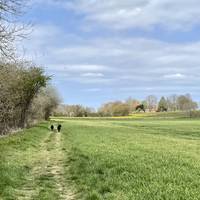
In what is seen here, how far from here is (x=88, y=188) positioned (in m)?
13.4

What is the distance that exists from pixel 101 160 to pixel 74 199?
6.60m

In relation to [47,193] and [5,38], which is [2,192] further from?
[5,38]

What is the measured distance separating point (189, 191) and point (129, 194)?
1638 millimetres

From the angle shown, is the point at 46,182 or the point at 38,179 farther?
the point at 38,179

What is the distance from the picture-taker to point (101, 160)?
18844 mm

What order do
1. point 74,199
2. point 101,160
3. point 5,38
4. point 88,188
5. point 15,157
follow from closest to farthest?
point 74,199 < point 88,188 < point 5,38 < point 101,160 < point 15,157

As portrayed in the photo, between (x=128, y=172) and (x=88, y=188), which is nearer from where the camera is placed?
(x=88, y=188)

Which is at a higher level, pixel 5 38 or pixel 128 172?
pixel 5 38

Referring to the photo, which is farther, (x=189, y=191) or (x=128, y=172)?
(x=128, y=172)

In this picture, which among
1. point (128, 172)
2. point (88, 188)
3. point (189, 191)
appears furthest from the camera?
point (128, 172)

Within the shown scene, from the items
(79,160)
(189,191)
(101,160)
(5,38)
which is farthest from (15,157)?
(189,191)

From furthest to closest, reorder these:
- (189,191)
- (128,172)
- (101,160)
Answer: (101,160) → (128,172) → (189,191)

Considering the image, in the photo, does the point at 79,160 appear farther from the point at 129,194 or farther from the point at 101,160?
the point at 129,194

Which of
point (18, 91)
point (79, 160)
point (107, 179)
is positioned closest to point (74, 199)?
point (107, 179)
